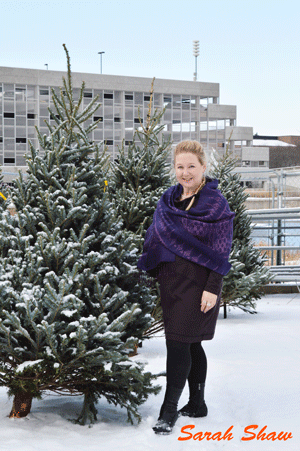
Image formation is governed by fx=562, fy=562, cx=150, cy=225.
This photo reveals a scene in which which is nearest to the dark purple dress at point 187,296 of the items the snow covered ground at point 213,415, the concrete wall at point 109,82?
the snow covered ground at point 213,415

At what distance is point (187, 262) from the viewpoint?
3193mm

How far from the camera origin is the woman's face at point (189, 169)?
3.30 meters

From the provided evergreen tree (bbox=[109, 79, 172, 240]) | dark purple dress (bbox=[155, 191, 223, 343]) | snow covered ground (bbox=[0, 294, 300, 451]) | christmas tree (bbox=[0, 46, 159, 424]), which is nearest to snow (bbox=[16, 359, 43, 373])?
christmas tree (bbox=[0, 46, 159, 424])

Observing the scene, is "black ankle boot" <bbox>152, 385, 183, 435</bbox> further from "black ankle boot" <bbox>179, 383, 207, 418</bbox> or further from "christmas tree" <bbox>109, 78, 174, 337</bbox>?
"christmas tree" <bbox>109, 78, 174, 337</bbox>

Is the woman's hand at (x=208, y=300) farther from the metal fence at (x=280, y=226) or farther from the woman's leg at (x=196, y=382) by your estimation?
the metal fence at (x=280, y=226)

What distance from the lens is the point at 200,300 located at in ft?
10.5

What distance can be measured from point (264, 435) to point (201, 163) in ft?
5.32

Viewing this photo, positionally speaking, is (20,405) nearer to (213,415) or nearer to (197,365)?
(197,365)

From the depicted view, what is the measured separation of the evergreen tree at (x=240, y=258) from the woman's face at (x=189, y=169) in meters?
3.01

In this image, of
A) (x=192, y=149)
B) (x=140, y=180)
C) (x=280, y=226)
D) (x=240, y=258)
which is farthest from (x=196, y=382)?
(x=280, y=226)

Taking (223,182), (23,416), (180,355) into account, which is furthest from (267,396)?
(223,182)

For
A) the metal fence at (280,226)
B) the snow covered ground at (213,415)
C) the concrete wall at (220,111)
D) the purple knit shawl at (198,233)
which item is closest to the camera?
the snow covered ground at (213,415)

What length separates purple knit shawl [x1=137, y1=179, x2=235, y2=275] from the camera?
317 centimetres

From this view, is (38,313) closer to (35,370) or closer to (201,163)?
(35,370)
